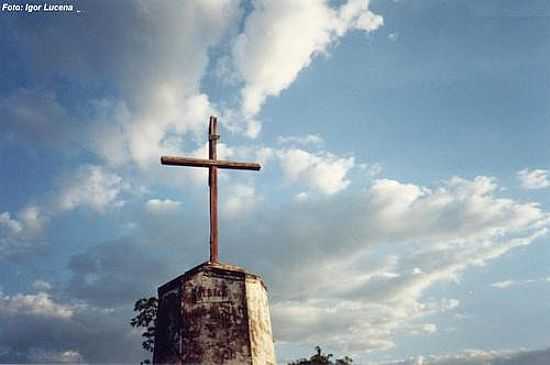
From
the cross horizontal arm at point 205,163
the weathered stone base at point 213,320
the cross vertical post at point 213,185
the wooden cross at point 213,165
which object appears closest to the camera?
the weathered stone base at point 213,320

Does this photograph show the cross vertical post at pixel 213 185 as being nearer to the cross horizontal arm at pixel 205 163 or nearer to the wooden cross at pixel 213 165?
the wooden cross at pixel 213 165

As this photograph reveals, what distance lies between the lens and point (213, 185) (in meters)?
8.76

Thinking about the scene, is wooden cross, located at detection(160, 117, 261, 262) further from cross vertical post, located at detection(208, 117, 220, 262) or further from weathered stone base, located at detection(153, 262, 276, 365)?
weathered stone base, located at detection(153, 262, 276, 365)

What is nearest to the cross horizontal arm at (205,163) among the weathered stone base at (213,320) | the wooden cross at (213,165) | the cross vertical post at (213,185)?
the wooden cross at (213,165)

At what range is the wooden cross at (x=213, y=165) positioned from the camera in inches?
319

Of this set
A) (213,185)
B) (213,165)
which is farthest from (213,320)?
(213,165)

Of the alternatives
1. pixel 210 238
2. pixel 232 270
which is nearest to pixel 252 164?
pixel 210 238

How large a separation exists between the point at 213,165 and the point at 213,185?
43 centimetres

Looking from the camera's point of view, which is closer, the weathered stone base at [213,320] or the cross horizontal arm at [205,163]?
the weathered stone base at [213,320]

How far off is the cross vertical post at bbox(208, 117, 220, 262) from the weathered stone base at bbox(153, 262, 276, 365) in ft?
1.38

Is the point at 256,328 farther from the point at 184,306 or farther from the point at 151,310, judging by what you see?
the point at 151,310

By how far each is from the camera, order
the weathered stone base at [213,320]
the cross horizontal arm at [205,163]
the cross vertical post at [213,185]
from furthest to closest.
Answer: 1. the cross horizontal arm at [205,163]
2. the cross vertical post at [213,185]
3. the weathered stone base at [213,320]

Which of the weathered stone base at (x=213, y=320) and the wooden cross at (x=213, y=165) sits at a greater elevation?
the wooden cross at (x=213, y=165)

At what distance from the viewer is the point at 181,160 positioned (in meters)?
8.81
